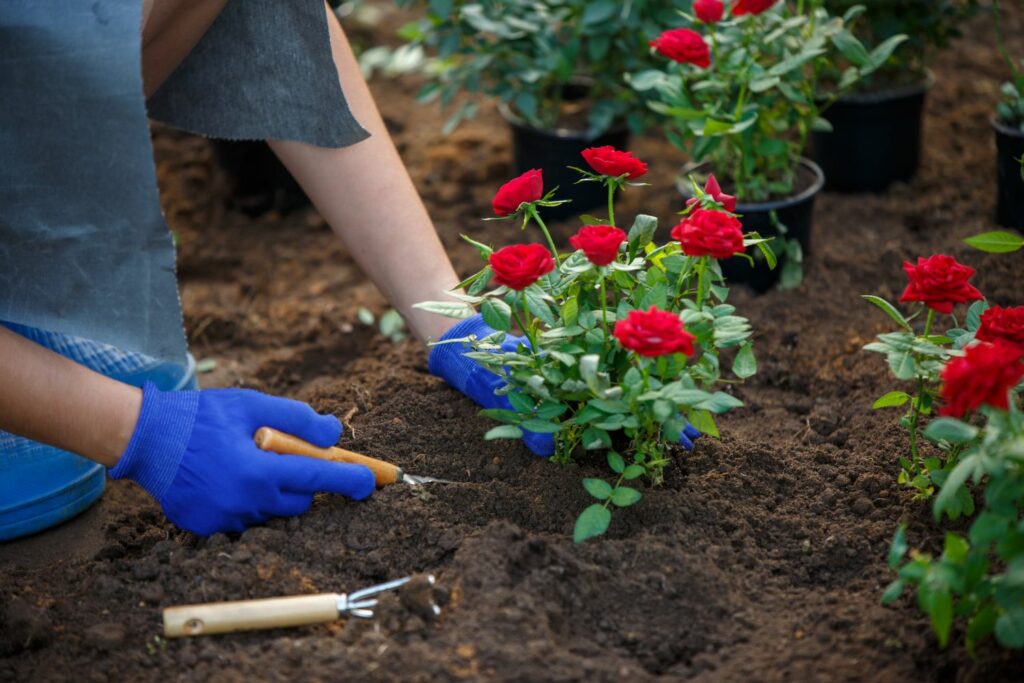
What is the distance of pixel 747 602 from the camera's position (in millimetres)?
1538

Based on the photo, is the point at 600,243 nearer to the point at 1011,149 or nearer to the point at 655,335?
the point at 655,335

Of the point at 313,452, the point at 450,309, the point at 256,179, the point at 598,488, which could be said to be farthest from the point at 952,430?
the point at 256,179

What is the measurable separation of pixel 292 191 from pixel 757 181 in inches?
60.8

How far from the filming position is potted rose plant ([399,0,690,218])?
2.73 meters

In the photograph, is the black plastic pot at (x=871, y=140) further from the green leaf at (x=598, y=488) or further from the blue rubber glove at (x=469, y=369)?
the green leaf at (x=598, y=488)

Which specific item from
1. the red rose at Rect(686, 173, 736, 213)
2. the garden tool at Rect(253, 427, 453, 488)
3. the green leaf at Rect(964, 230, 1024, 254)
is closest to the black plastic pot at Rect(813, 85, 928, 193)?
the green leaf at Rect(964, 230, 1024, 254)

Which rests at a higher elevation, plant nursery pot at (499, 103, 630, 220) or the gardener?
the gardener

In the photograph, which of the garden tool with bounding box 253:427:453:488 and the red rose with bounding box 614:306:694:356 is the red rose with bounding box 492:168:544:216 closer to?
the red rose with bounding box 614:306:694:356

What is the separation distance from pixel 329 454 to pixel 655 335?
2.03ft

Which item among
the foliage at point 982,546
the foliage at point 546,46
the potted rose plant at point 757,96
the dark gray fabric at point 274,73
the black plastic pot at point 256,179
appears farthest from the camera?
the black plastic pot at point 256,179

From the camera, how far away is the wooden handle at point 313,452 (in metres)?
1.66

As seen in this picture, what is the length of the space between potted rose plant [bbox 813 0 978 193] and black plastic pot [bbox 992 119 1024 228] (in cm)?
42

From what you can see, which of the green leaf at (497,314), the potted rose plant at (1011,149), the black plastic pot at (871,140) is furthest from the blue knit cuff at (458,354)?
the black plastic pot at (871,140)

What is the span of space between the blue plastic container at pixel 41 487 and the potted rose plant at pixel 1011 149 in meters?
2.03
